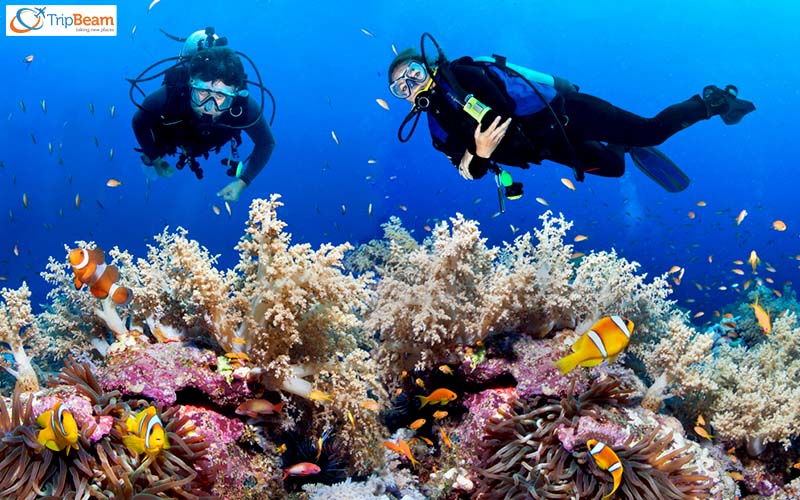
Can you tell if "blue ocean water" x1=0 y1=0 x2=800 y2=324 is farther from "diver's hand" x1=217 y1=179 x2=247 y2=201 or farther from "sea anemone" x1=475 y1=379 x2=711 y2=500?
"sea anemone" x1=475 y1=379 x2=711 y2=500

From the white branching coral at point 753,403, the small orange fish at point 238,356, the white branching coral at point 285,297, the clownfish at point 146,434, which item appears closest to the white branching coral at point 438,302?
the white branching coral at point 285,297

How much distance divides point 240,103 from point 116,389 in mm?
5105

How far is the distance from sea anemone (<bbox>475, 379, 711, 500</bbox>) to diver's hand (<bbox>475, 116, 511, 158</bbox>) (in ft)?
8.15

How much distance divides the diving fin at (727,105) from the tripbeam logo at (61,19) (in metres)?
13.6

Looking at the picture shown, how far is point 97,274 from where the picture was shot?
3.78 metres

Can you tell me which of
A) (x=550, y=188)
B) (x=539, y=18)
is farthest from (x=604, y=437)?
(x=550, y=188)

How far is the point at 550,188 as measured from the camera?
1762 inches

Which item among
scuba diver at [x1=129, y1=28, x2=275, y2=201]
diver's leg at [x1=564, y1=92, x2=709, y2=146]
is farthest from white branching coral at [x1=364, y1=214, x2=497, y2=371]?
scuba diver at [x1=129, y1=28, x2=275, y2=201]

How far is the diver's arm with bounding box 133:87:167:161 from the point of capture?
7082mm

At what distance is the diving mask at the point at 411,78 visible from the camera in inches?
207

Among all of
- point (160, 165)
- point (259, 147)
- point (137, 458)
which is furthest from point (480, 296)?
point (259, 147)

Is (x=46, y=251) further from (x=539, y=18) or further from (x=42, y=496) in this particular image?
(x=42, y=496)

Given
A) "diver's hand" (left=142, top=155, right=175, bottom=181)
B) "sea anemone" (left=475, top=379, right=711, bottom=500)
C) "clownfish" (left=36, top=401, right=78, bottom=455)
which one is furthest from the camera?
"diver's hand" (left=142, top=155, right=175, bottom=181)

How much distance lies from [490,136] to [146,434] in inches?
151
